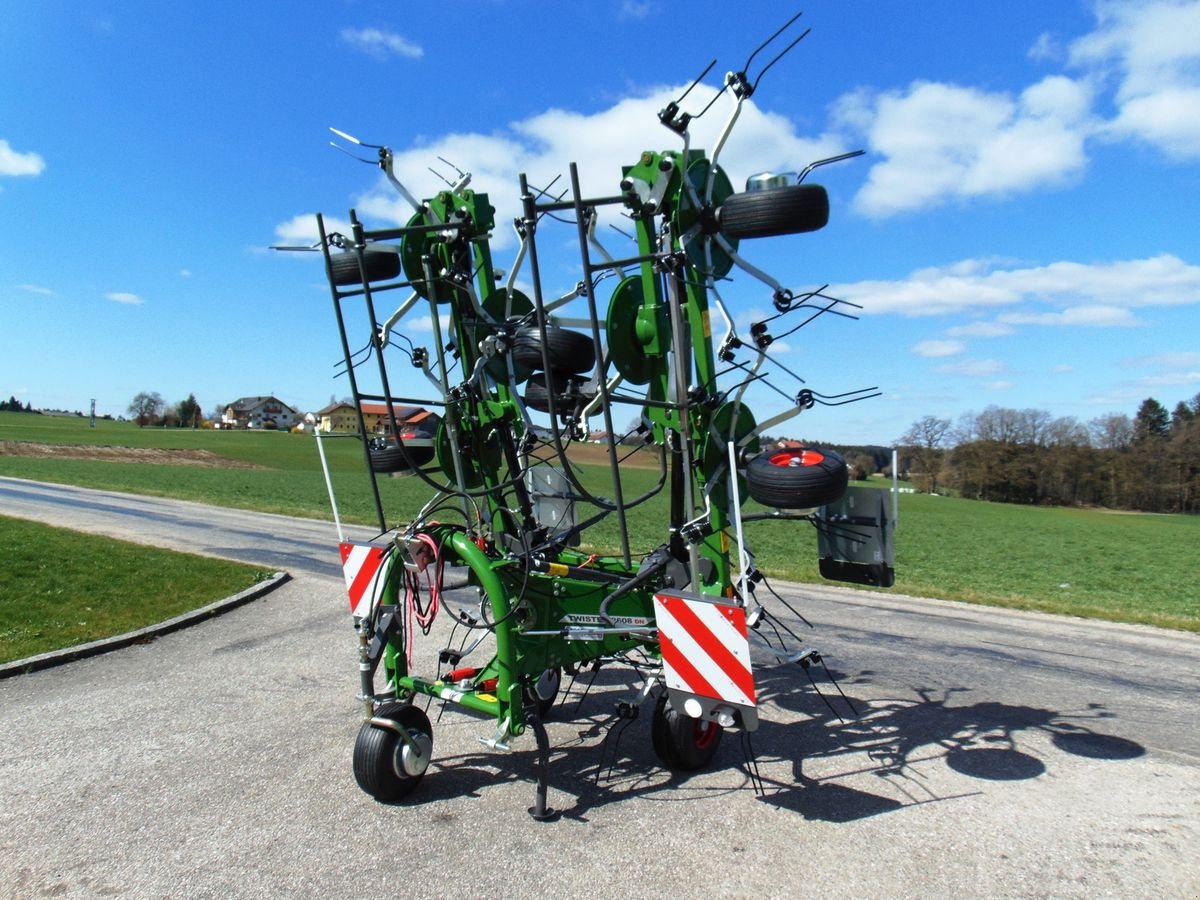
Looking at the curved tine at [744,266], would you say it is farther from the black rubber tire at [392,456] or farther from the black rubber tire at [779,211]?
the black rubber tire at [392,456]

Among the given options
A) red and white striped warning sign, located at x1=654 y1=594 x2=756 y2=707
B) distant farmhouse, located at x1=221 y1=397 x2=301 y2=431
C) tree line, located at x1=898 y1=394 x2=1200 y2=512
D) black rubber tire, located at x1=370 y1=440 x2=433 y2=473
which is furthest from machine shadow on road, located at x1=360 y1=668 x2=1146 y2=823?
distant farmhouse, located at x1=221 y1=397 x2=301 y2=431

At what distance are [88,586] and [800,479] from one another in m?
8.59

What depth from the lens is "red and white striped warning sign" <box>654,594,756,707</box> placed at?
417cm

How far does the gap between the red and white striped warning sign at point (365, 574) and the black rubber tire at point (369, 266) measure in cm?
188

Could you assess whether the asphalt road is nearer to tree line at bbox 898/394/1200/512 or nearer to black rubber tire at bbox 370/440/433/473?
black rubber tire at bbox 370/440/433/473

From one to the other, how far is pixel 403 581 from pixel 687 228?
2.67 metres

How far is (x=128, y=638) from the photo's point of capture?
793 centimetres

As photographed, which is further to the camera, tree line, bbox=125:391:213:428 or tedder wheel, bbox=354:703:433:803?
tree line, bbox=125:391:213:428

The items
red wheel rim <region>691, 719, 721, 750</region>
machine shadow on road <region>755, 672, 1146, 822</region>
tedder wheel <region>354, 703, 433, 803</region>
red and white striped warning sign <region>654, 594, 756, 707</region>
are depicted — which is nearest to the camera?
red and white striped warning sign <region>654, 594, 756, 707</region>

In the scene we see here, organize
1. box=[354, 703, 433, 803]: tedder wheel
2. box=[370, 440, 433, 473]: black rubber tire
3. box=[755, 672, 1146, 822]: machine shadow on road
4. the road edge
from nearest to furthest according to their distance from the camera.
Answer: box=[354, 703, 433, 803]: tedder wheel
box=[755, 672, 1146, 822]: machine shadow on road
box=[370, 440, 433, 473]: black rubber tire
the road edge

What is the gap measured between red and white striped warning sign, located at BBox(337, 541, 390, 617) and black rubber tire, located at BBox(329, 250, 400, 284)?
1.88 meters

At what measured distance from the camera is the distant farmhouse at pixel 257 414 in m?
135

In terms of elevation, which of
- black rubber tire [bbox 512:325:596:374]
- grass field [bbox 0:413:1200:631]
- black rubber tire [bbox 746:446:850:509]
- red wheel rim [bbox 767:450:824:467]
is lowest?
grass field [bbox 0:413:1200:631]

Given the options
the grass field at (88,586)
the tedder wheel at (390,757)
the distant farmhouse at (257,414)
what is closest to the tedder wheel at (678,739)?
the tedder wheel at (390,757)
